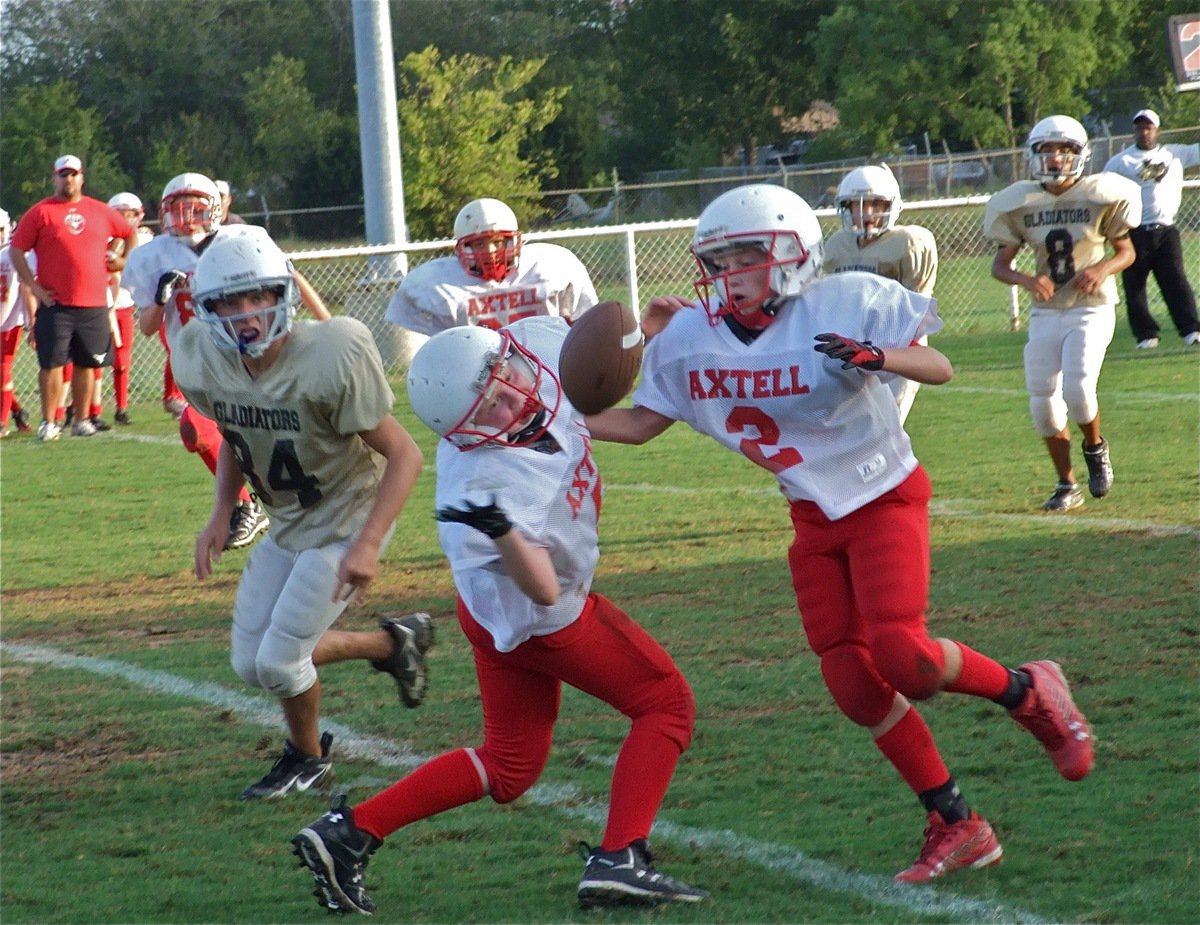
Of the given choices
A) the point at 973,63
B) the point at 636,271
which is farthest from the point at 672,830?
the point at 973,63

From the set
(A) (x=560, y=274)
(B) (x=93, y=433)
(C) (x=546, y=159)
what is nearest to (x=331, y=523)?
(A) (x=560, y=274)

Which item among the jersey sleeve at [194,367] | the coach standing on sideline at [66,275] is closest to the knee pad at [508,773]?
the jersey sleeve at [194,367]

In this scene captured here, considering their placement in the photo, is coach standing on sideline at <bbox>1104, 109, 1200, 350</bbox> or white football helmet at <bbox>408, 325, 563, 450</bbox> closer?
white football helmet at <bbox>408, 325, 563, 450</bbox>

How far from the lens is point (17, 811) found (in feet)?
14.7

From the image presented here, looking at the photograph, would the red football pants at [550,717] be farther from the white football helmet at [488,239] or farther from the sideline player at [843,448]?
the white football helmet at [488,239]

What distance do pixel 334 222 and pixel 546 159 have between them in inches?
224

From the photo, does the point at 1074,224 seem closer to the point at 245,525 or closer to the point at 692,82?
the point at 245,525

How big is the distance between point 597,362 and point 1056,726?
4.39ft

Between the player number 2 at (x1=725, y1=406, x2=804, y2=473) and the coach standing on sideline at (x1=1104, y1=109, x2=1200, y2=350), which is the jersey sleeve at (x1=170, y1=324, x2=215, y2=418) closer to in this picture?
the player number 2 at (x1=725, y1=406, x2=804, y2=473)

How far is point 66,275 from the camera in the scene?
12062 mm

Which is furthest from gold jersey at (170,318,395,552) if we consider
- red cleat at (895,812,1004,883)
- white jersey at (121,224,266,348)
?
white jersey at (121,224,266,348)

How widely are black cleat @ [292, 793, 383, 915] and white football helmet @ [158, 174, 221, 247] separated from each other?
5178 mm

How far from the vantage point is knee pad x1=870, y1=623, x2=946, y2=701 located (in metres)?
3.61

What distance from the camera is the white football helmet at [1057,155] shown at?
8133 mm
